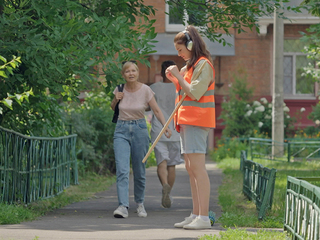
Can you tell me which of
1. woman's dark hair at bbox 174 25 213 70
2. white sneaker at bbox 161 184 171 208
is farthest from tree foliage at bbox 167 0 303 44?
woman's dark hair at bbox 174 25 213 70

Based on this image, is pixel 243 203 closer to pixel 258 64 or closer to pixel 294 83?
pixel 258 64

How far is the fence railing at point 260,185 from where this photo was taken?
6.29m

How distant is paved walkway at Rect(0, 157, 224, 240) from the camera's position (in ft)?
16.9

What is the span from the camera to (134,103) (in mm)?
6930

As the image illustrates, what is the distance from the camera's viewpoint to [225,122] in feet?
63.0

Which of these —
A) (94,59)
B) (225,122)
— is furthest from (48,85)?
(225,122)

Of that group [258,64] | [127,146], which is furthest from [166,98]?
[258,64]

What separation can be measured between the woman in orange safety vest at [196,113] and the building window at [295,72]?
1643cm

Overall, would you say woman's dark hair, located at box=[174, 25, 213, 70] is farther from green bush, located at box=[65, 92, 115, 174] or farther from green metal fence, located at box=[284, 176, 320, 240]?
green bush, located at box=[65, 92, 115, 174]

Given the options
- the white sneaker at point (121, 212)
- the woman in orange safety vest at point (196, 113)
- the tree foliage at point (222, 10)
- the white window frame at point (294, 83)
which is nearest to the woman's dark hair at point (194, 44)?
the woman in orange safety vest at point (196, 113)

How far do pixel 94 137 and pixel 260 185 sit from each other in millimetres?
6767

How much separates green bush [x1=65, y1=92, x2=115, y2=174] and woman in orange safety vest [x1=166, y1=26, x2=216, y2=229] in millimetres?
6684

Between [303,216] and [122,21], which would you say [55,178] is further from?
[303,216]

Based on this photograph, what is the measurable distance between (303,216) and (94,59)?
316 cm
